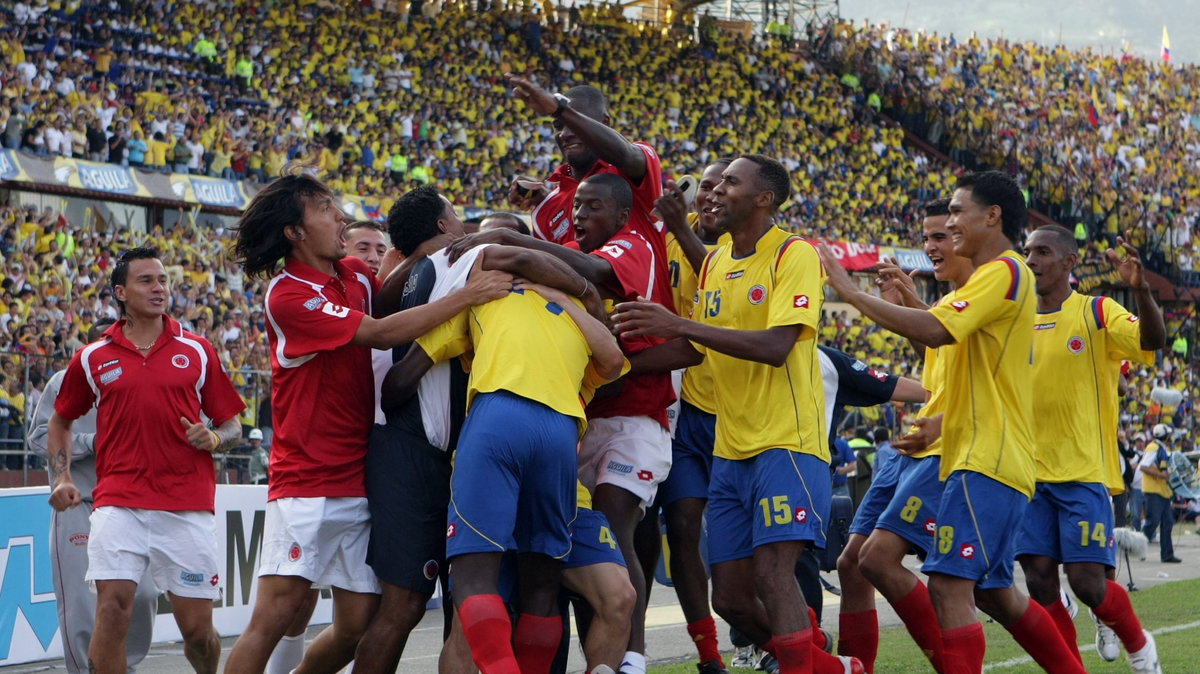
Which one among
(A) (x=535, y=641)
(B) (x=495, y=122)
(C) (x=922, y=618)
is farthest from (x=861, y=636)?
(B) (x=495, y=122)

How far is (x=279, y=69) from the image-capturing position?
92.4ft

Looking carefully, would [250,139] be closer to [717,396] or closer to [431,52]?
[431,52]

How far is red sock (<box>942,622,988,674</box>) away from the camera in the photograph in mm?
6148

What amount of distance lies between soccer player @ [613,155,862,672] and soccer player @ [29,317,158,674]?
3052 millimetres

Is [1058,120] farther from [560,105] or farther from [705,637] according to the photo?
[560,105]

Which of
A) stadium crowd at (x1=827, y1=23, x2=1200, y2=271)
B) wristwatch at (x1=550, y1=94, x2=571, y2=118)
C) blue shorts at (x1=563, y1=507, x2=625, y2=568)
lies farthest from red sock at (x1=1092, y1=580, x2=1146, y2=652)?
stadium crowd at (x1=827, y1=23, x2=1200, y2=271)

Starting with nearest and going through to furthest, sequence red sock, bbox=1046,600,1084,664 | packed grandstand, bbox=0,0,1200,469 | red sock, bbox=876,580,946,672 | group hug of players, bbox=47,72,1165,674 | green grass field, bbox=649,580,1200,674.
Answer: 1. group hug of players, bbox=47,72,1165,674
2. red sock, bbox=876,580,946,672
3. red sock, bbox=1046,600,1084,664
4. green grass field, bbox=649,580,1200,674
5. packed grandstand, bbox=0,0,1200,469

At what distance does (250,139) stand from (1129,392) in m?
18.8

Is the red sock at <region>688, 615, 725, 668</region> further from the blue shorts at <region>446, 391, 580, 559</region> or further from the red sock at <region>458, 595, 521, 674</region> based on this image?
the red sock at <region>458, 595, 521, 674</region>

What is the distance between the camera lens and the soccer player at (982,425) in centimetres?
614

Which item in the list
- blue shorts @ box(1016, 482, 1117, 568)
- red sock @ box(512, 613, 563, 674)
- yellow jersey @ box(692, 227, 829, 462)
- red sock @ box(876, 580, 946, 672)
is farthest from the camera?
blue shorts @ box(1016, 482, 1117, 568)

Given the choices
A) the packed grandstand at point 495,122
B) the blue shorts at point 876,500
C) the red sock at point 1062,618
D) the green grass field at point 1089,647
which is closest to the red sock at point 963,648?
the blue shorts at point 876,500

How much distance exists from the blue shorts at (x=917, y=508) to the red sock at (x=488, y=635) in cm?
224

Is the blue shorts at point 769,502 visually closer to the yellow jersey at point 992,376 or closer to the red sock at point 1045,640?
the yellow jersey at point 992,376
